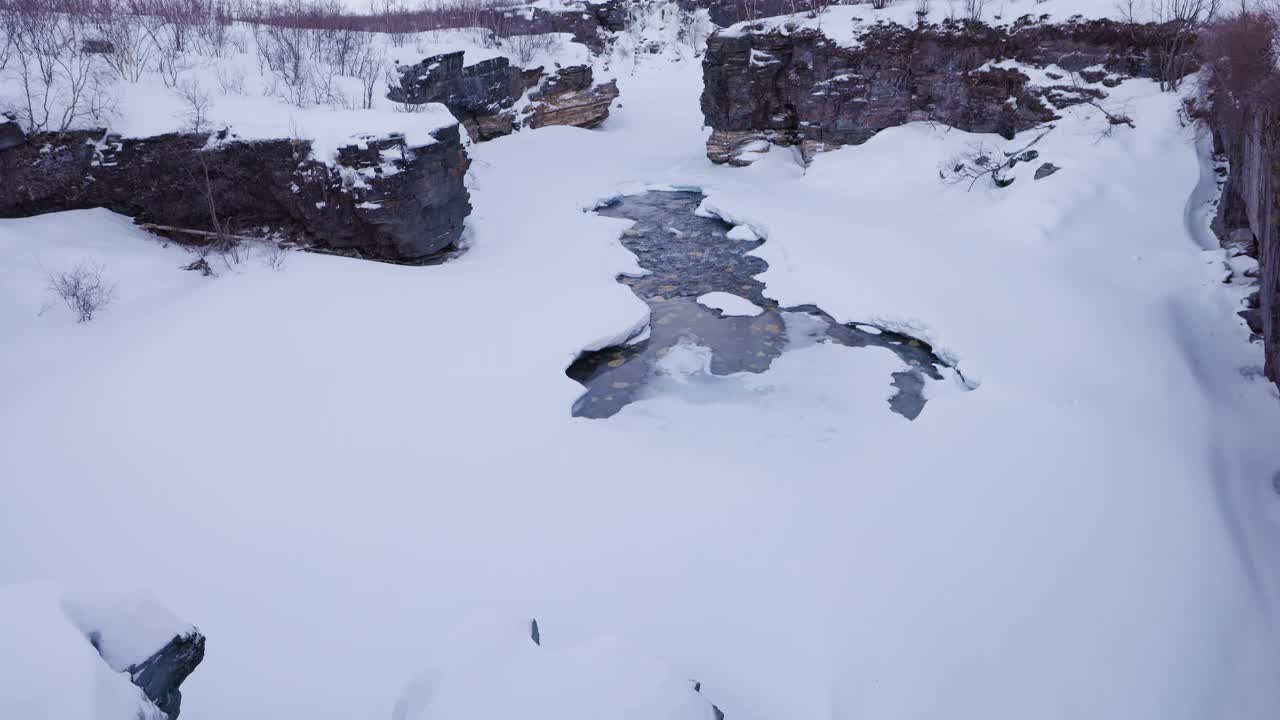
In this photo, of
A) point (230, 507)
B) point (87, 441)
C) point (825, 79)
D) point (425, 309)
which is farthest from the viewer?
point (825, 79)

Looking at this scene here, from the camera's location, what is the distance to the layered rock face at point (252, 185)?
8539mm

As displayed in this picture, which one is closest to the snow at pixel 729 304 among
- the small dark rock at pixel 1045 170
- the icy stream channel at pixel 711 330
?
the icy stream channel at pixel 711 330

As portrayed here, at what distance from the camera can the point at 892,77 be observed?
44.8ft

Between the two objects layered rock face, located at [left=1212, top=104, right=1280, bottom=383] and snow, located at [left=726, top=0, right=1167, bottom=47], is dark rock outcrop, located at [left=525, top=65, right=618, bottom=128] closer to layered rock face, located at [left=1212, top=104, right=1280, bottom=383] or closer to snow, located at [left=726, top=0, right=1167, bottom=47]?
snow, located at [left=726, top=0, right=1167, bottom=47]

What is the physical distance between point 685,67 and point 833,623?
1036 inches

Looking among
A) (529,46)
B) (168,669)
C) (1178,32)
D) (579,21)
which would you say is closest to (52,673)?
(168,669)

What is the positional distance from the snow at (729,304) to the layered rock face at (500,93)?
9.41 meters

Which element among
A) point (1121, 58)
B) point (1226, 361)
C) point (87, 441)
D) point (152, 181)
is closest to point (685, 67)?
point (1121, 58)

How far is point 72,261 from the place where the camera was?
7.74 metres

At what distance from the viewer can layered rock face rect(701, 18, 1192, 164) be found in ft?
38.1

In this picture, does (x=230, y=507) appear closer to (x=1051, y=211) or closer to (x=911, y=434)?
(x=911, y=434)

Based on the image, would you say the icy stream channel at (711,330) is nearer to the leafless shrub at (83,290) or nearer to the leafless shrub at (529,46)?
the leafless shrub at (83,290)

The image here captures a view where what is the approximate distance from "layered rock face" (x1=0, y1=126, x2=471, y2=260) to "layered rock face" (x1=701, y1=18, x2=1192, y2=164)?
7.96 m

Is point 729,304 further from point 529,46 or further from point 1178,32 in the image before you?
point 529,46
